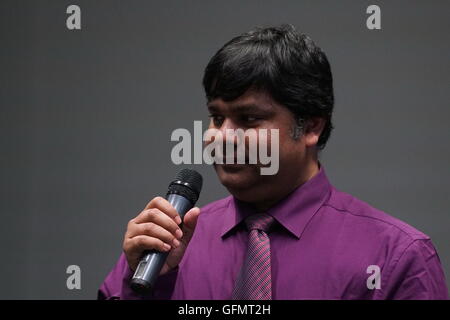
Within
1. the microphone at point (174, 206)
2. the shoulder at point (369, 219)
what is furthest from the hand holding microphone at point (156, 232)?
the shoulder at point (369, 219)

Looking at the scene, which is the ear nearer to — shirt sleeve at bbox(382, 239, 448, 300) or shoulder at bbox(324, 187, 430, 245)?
→ shoulder at bbox(324, 187, 430, 245)

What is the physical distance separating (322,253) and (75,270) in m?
1.35

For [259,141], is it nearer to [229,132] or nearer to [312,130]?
[229,132]

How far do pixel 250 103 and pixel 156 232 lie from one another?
1.17ft

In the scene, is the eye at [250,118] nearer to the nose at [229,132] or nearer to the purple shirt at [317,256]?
the nose at [229,132]

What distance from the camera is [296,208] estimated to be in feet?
4.90

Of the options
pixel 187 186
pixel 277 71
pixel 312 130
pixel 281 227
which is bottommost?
pixel 281 227

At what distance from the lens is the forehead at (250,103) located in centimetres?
141

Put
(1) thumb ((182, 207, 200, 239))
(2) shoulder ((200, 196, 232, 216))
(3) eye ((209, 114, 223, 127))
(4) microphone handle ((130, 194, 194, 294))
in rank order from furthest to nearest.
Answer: (2) shoulder ((200, 196, 232, 216)) < (3) eye ((209, 114, 223, 127)) < (1) thumb ((182, 207, 200, 239)) < (4) microphone handle ((130, 194, 194, 294))

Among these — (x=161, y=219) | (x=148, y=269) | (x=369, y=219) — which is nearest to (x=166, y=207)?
(x=161, y=219)

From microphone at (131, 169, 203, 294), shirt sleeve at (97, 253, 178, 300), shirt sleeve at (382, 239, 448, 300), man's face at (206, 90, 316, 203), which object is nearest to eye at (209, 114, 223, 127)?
man's face at (206, 90, 316, 203)

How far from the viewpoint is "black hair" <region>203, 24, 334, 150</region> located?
143 centimetres

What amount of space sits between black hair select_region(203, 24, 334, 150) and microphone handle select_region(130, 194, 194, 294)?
0.31m
